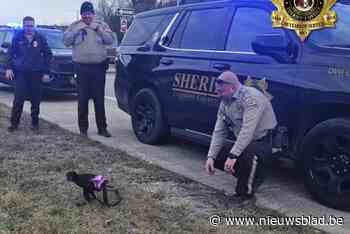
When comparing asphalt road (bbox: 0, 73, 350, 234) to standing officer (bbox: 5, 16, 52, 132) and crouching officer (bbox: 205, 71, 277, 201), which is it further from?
standing officer (bbox: 5, 16, 52, 132)

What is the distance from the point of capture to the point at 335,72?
14.6 feet

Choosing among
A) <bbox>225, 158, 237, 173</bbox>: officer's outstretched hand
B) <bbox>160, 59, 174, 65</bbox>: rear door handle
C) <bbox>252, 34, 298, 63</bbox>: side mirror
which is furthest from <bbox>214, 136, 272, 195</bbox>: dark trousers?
<bbox>160, 59, 174, 65</bbox>: rear door handle

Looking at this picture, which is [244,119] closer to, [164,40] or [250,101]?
[250,101]

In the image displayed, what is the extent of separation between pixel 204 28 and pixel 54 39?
8015 mm

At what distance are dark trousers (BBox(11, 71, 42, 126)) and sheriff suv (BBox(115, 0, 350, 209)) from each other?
1223mm

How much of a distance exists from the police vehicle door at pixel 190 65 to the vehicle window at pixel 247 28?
0.20 meters

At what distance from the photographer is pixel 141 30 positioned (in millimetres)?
7402

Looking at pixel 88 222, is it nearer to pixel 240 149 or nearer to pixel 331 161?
pixel 240 149

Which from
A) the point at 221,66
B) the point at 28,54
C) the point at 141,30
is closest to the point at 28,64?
the point at 28,54

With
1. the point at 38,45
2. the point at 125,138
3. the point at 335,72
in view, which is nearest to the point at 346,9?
the point at 335,72

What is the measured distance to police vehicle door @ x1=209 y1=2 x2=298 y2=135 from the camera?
4852mm

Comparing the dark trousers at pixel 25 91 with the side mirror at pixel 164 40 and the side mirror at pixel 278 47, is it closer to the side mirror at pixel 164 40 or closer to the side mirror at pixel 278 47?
the side mirror at pixel 164 40

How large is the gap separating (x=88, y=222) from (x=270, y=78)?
200cm

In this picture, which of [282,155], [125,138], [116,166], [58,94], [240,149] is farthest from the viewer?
[58,94]
